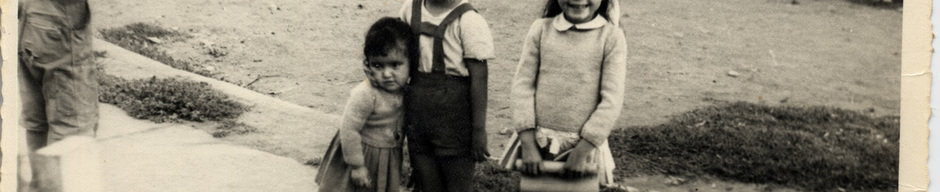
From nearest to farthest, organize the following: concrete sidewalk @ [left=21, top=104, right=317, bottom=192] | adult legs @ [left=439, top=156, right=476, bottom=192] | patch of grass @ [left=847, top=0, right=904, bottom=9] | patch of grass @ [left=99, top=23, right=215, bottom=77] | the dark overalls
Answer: the dark overalls → adult legs @ [left=439, top=156, right=476, bottom=192] → patch of grass @ [left=847, top=0, right=904, bottom=9] → concrete sidewalk @ [left=21, top=104, right=317, bottom=192] → patch of grass @ [left=99, top=23, right=215, bottom=77]

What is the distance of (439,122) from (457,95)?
0.12 meters

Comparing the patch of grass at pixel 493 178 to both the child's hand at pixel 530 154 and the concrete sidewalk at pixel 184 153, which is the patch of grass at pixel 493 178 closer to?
the concrete sidewalk at pixel 184 153

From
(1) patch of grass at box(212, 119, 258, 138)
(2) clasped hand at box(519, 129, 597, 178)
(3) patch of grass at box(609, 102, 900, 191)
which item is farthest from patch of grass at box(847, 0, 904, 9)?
(1) patch of grass at box(212, 119, 258, 138)

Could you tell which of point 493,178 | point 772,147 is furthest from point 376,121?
point 772,147

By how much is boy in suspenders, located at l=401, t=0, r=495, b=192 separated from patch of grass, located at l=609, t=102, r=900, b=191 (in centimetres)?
116

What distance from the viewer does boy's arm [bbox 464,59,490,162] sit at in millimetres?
2924

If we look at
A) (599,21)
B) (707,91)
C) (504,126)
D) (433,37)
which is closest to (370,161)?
(433,37)

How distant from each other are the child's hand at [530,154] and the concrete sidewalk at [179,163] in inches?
51.1

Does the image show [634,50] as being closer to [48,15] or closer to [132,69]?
[132,69]

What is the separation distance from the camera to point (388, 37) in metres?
2.89

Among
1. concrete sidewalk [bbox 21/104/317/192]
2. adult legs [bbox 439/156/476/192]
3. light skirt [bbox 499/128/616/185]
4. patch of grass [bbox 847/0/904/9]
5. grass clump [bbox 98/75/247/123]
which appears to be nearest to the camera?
light skirt [bbox 499/128/616/185]

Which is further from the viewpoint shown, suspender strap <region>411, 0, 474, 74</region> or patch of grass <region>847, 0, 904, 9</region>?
Result: patch of grass <region>847, 0, 904, 9</region>

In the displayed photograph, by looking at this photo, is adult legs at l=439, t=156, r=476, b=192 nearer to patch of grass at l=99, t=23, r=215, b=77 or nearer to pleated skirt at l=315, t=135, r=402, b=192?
pleated skirt at l=315, t=135, r=402, b=192

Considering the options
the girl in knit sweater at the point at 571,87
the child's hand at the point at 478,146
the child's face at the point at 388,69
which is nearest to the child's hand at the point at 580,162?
the girl in knit sweater at the point at 571,87
